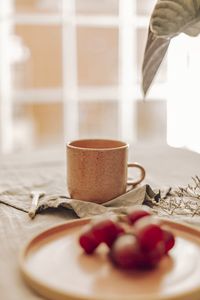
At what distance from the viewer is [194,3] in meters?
0.67

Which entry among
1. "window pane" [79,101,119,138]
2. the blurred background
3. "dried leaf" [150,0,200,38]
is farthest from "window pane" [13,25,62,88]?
"dried leaf" [150,0,200,38]

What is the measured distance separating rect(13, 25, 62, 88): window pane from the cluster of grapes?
2352 mm

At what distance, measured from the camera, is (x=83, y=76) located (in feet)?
9.36

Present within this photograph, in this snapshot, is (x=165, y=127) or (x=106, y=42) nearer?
(x=106, y=42)

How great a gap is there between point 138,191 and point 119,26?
2.20 meters

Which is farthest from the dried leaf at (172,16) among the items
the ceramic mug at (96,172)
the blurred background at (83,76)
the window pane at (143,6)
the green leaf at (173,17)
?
the window pane at (143,6)

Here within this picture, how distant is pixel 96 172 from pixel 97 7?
7.40ft

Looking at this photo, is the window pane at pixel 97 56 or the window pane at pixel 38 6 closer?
the window pane at pixel 38 6

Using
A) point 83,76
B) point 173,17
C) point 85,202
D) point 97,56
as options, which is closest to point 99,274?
point 85,202

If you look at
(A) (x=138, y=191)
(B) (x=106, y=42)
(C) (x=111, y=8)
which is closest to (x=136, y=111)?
(B) (x=106, y=42)

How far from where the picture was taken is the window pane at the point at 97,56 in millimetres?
2816

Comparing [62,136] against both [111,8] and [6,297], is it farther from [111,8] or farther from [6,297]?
[6,297]

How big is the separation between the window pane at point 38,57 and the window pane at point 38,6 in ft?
0.30

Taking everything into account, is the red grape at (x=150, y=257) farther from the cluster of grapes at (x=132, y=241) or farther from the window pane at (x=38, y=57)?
the window pane at (x=38, y=57)
